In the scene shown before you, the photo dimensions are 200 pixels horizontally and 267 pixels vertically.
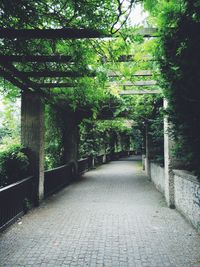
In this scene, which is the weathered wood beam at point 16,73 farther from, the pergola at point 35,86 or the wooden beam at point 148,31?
the wooden beam at point 148,31

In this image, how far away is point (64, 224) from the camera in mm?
6246

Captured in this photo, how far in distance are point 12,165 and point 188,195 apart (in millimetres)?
4751

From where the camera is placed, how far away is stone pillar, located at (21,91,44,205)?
8406 millimetres

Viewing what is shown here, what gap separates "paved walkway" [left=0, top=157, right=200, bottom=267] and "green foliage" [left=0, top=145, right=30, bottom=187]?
1130 millimetres

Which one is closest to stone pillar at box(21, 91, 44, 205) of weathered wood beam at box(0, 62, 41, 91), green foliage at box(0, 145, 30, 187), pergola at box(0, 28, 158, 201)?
pergola at box(0, 28, 158, 201)

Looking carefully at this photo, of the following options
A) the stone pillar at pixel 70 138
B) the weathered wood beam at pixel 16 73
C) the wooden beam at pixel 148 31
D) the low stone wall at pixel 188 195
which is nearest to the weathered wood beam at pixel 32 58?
the weathered wood beam at pixel 16 73

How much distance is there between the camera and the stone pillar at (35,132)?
331 inches

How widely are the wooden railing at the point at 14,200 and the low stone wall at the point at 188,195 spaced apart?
13.6 ft

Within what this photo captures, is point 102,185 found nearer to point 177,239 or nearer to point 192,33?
point 177,239

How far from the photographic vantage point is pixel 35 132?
28.2ft

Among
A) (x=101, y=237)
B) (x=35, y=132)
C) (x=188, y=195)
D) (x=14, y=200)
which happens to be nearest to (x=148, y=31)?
(x=188, y=195)

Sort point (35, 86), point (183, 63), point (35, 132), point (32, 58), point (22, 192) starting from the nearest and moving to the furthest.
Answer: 1. point (183, 63)
2. point (32, 58)
3. point (22, 192)
4. point (35, 86)
5. point (35, 132)

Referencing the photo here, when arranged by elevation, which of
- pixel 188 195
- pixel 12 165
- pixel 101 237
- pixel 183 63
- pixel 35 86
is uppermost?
pixel 35 86

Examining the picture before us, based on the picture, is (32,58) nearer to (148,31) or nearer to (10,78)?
(10,78)
